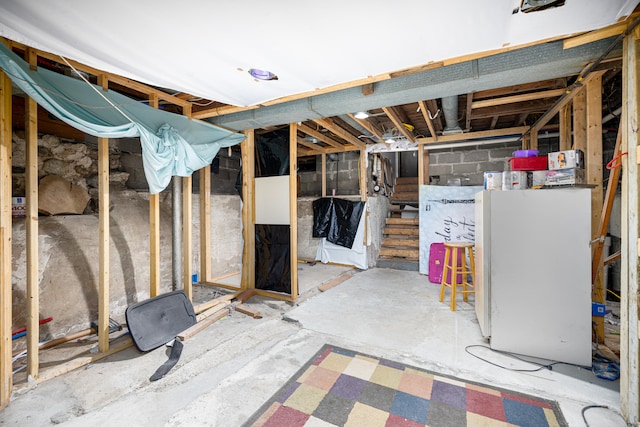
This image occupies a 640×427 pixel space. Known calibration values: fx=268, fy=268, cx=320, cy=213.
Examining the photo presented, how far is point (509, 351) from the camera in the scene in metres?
2.17

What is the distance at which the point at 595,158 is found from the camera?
2186 millimetres

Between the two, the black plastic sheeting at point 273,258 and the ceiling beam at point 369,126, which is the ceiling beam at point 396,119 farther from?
the black plastic sheeting at point 273,258

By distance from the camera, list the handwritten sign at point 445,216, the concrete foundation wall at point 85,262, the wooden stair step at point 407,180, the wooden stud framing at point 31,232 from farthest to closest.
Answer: the wooden stair step at point 407,180 → the handwritten sign at point 445,216 → the concrete foundation wall at point 85,262 → the wooden stud framing at point 31,232

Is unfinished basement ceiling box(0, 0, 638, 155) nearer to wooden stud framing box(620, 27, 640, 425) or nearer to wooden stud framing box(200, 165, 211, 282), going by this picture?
wooden stud framing box(620, 27, 640, 425)

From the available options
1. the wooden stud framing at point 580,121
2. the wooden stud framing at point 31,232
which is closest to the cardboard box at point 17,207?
the wooden stud framing at point 31,232

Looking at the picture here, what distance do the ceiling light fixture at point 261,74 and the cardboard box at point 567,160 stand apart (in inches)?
89.8

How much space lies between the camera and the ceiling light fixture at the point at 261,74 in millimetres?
1806

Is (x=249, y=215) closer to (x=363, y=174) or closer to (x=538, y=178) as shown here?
(x=363, y=174)

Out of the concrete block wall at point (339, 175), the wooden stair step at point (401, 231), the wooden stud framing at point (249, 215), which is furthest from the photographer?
the concrete block wall at point (339, 175)

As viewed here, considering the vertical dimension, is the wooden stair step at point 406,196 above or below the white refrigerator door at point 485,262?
above

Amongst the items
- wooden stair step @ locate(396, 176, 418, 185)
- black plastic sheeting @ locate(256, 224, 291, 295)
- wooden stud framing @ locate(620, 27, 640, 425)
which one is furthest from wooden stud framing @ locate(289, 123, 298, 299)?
wooden stair step @ locate(396, 176, 418, 185)

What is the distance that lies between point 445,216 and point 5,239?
4995mm

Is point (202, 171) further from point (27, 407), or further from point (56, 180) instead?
point (27, 407)

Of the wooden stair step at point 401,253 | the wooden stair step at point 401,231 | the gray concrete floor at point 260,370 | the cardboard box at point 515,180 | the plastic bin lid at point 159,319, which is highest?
the cardboard box at point 515,180
